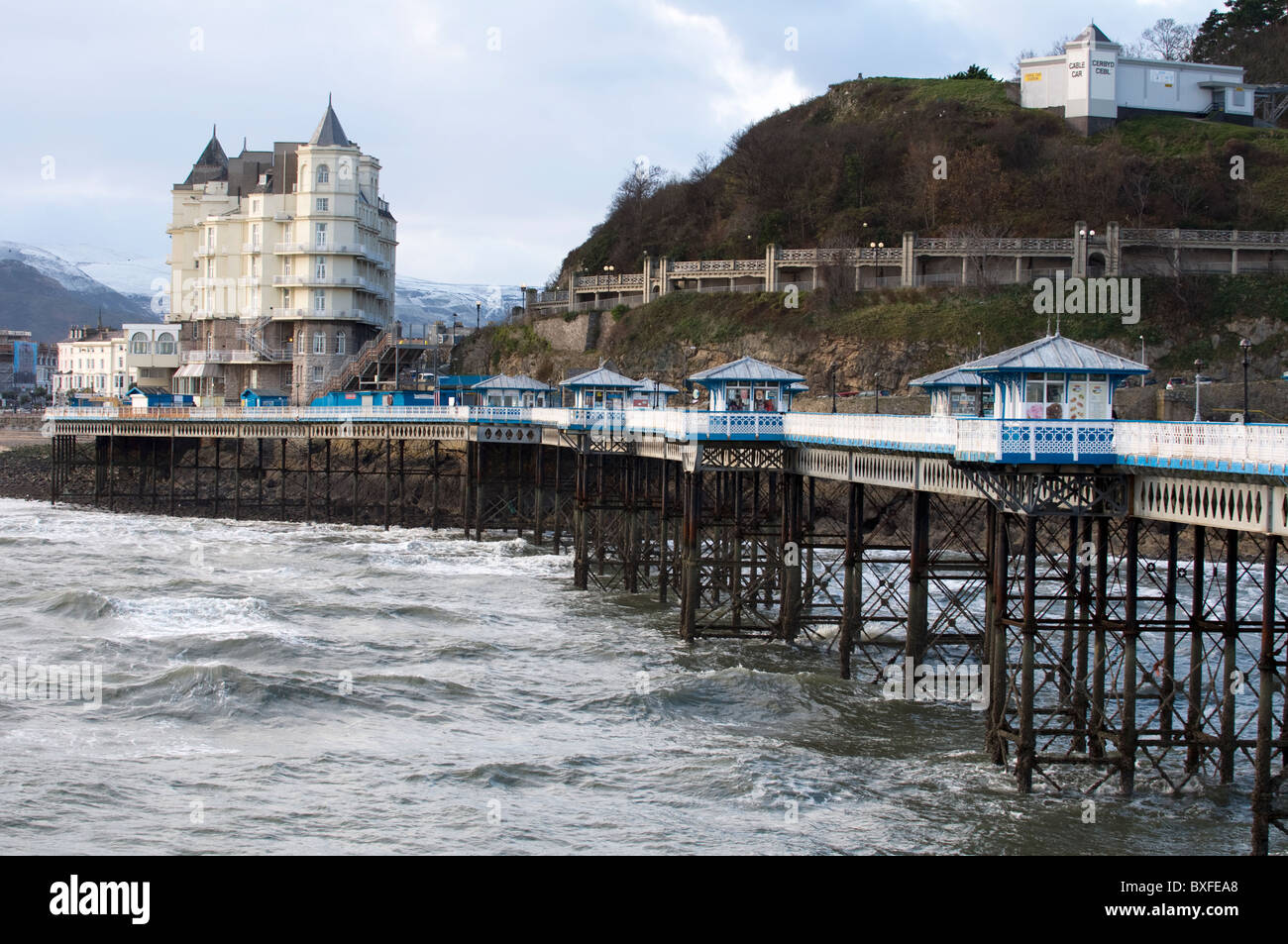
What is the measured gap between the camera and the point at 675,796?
21953 millimetres

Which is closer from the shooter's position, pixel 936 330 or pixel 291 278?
pixel 936 330

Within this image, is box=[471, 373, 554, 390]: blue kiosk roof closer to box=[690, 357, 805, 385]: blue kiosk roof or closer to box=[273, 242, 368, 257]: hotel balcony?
box=[690, 357, 805, 385]: blue kiosk roof

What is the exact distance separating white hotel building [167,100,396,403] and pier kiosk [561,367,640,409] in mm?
41363

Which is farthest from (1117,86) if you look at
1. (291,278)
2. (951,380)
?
(951,380)

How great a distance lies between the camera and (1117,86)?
9331 centimetres

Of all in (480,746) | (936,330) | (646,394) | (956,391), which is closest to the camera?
(480,746)

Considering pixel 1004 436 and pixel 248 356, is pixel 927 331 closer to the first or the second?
pixel 248 356

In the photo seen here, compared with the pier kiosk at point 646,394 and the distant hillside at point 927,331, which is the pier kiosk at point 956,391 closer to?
the pier kiosk at point 646,394

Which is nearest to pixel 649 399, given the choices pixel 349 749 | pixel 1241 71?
pixel 349 749

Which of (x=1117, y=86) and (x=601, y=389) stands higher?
(x=1117, y=86)


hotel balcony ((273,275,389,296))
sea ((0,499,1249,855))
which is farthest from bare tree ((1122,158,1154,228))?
sea ((0,499,1249,855))

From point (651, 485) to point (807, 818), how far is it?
1535 inches

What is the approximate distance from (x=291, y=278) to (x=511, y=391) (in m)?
31.6

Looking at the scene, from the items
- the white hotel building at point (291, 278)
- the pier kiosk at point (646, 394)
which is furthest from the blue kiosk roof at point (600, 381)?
the white hotel building at point (291, 278)
